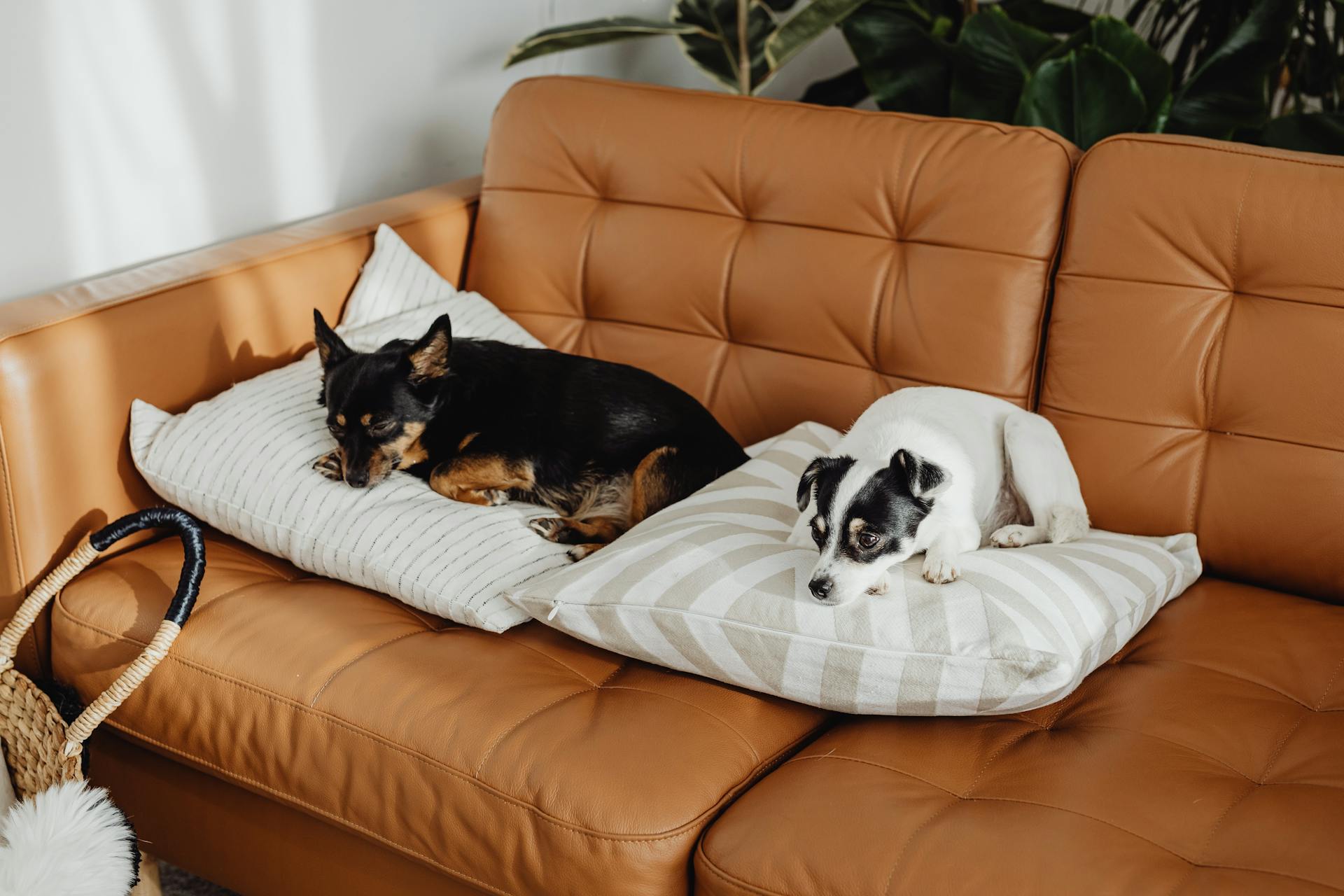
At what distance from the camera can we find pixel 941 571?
164cm

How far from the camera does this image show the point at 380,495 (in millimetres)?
1955

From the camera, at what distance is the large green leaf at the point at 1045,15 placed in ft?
9.52

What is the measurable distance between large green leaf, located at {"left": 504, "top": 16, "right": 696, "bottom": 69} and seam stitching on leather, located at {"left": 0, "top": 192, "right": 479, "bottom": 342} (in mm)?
435

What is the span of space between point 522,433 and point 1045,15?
70.6 inches

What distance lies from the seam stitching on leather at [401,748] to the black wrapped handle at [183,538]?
9cm

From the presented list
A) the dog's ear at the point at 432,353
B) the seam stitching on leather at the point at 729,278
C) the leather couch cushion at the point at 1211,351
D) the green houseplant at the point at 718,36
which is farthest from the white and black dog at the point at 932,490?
the green houseplant at the point at 718,36

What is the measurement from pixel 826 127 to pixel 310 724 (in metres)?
1.42

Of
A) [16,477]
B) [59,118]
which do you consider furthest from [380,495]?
[59,118]

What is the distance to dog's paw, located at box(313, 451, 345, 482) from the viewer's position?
1.98m

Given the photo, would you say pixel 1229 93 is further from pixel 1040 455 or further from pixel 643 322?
pixel 643 322

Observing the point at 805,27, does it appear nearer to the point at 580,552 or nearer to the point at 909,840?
the point at 580,552

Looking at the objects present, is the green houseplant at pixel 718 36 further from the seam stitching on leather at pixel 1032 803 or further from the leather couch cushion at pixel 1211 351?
the seam stitching on leather at pixel 1032 803

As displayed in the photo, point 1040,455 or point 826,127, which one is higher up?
point 826,127

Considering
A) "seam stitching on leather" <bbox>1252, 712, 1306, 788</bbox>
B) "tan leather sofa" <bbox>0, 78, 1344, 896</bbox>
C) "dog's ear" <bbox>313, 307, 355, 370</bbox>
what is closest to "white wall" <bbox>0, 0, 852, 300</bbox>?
"tan leather sofa" <bbox>0, 78, 1344, 896</bbox>
